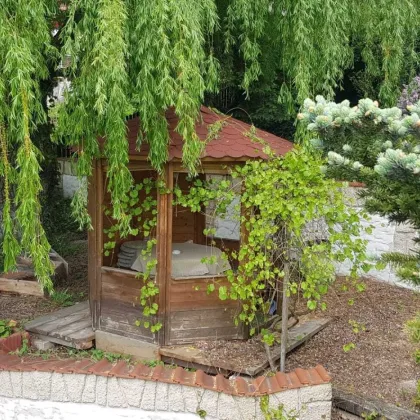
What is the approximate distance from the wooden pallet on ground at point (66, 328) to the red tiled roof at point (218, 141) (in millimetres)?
2050

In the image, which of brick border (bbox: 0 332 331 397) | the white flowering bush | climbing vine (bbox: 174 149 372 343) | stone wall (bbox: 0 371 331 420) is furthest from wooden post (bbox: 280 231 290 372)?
the white flowering bush

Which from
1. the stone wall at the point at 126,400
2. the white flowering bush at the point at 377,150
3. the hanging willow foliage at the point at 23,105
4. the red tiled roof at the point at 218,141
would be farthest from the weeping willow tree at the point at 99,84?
the white flowering bush at the point at 377,150

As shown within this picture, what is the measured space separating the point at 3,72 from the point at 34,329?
288 cm

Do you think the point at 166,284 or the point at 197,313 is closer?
the point at 166,284

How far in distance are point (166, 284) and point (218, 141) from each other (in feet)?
4.89

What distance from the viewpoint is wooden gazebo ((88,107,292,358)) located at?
17.2ft

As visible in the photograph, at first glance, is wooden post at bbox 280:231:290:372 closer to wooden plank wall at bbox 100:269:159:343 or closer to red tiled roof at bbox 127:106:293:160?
red tiled roof at bbox 127:106:293:160

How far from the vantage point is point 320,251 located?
489 cm

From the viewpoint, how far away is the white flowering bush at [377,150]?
275 cm

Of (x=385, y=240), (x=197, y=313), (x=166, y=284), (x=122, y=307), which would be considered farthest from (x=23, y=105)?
(x=385, y=240)

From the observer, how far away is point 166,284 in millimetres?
5344

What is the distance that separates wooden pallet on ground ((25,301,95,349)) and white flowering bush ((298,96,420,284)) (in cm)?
354

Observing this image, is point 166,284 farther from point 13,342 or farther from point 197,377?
point 13,342

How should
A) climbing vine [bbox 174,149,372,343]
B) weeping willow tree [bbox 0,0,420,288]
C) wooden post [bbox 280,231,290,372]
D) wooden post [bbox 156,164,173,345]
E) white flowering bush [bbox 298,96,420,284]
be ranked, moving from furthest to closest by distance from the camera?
wooden post [bbox 156,164,173,345] → wooden post [bbox 280,231,290,372] → climbing vine [bbox 174,149,372,343] → weeping willow tree [bbox 0,0,420,288] → white flowering bush [bbox 298,96,420,284]
